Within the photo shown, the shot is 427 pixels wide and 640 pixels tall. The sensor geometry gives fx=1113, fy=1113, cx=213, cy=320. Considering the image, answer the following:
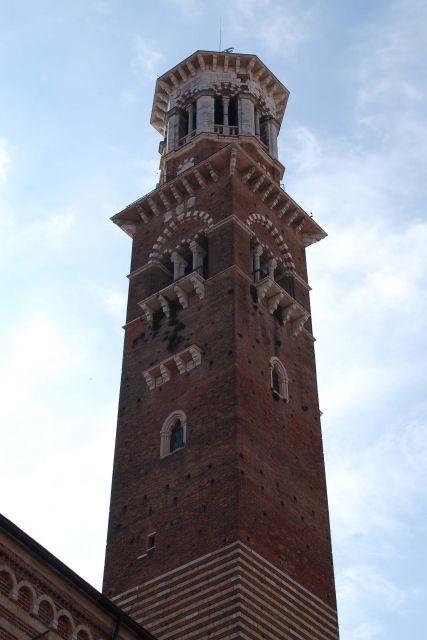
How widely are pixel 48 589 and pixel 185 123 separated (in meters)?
24.9

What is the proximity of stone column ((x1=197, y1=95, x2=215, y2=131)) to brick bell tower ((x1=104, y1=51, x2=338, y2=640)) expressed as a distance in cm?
8

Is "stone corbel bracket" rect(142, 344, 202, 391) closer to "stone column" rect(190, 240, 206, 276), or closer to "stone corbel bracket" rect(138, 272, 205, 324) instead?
"stone corbel bracket" rect(138, 272, 205, 324)

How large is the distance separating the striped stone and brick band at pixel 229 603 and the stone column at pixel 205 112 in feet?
59.3

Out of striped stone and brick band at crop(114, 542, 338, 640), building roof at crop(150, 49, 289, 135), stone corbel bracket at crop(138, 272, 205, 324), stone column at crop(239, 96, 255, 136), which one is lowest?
striped stone and brick band at crop(114, 542, 338, 640)

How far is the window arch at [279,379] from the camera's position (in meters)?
31.5

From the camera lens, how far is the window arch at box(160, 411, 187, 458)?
2978 centimetres

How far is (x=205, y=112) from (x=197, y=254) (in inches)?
309

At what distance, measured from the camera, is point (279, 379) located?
105 ft

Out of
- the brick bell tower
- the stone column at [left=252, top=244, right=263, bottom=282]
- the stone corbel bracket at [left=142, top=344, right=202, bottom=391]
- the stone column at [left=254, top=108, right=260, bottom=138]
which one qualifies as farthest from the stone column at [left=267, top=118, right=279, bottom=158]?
the stone corbel bracket at [left=142, top=344, right=202, bottom=391]

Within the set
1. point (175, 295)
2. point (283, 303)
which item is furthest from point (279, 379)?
point (175, 295)

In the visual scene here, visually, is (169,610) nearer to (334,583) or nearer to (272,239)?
(334,583)

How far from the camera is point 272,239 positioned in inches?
1422

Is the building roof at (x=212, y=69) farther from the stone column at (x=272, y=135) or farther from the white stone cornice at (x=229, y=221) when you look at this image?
the white stone cornice at (x=229, y=221)

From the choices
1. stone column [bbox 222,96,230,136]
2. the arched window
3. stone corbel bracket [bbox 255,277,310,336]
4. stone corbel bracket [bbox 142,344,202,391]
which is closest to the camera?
the arched window
